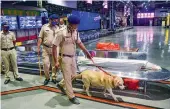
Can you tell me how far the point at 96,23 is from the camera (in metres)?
24.4

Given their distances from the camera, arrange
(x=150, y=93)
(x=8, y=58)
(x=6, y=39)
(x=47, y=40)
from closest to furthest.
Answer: (x=150, y=93) → (x=47, y=40) → (x=6, y=39) → (x=8, y=58)

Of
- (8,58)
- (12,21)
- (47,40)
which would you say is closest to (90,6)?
(12,21)

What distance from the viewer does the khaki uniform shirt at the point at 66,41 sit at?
11.6ft

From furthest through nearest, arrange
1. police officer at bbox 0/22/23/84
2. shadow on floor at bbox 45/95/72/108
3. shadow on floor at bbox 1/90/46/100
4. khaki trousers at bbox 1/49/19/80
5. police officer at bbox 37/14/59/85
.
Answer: khaki trousers at bbox 1/49/19/80
police officer at bbox 0/22/23/84
police officer at bbox 37/14/59/85
shadow on floor at bbox 1/90/46/100
shadow on floor at bbox 45/95/72/108

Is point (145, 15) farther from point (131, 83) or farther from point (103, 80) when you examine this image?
point (103, 80)

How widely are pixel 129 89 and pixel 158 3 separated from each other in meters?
39.2

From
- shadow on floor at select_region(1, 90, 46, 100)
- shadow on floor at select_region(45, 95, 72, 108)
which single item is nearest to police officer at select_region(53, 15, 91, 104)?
shadow on floor at select_region(45, 95, 72, 108)

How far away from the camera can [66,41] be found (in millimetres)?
3564

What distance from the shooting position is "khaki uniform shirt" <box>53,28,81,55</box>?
3.54 meters

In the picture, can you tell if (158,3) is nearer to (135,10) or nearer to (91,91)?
(135,10)

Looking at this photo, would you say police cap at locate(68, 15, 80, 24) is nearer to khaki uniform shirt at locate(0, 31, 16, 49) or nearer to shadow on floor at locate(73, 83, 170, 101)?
shadow on floor at locate(73, 83, 170, 101)

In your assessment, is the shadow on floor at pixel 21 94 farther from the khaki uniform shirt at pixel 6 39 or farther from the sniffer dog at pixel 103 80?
the khaki uniform shirt at pixel 6 39

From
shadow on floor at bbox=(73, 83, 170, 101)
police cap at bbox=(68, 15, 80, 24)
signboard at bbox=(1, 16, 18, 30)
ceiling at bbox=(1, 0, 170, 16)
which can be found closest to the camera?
police cap at bbox=(68, 15, 80, 24)

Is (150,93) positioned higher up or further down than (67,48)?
further down
